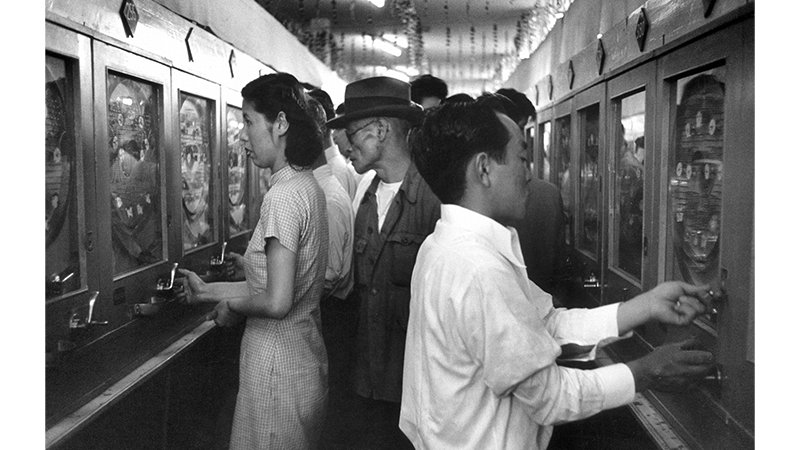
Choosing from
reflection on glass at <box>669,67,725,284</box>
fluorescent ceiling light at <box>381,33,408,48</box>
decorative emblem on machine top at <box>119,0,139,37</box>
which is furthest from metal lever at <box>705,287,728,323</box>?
fluorescent ceiling light at <box>381,33,408,48</box>

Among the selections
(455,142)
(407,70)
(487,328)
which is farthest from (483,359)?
(407,70)

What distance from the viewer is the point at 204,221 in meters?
3.64

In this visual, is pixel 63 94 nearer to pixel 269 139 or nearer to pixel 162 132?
pixel 269 139

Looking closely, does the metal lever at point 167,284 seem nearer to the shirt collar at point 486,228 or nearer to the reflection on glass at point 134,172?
the reflection on glass at point 134,172

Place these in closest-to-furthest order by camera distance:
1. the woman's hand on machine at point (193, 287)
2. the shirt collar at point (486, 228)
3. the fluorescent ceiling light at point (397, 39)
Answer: the shirt collar at point (486, 228)
the woman's hand on machine at point (193, 287)
the fluorescent ceiling light at point (397, 39)

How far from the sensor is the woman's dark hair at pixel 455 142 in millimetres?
1420

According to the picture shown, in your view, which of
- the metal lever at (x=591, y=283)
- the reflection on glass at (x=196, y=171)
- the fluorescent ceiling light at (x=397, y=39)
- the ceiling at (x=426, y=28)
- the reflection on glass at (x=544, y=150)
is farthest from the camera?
the fluorescent ceiling light at (x=397, y=39)

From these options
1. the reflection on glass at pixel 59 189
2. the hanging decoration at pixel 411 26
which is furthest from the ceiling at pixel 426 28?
the reflection on glass at pixel 59 189

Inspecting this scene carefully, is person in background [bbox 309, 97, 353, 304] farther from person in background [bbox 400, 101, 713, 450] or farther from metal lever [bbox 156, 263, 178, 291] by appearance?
person in background [bbox 400, 101, 713, 450]

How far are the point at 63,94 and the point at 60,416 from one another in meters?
0.88

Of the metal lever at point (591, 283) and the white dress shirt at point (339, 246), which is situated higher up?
the white dress shirt at point (339, 246)

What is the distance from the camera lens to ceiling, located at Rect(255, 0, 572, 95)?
5.24 meters

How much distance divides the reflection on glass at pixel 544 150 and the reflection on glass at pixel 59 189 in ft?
11.3
